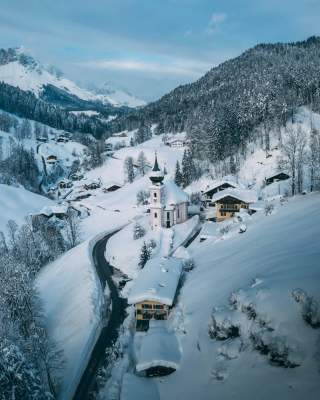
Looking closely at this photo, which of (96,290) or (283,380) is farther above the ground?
(283,380)

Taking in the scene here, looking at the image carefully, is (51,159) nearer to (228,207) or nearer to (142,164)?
(142,164)

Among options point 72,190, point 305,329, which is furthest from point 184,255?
point 72,190

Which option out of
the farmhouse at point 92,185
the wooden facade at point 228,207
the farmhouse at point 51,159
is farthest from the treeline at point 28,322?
the farmhouse at point 51,159

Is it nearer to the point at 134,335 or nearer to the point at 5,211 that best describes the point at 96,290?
the point at 134,335

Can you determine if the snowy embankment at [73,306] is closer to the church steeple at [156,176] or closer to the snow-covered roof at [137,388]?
the snow-covered roof at [137,388]

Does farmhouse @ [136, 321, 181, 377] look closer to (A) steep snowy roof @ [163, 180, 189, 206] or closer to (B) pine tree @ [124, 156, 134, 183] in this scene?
(A) steep snowy roof @ [163, 180, 189, 206]

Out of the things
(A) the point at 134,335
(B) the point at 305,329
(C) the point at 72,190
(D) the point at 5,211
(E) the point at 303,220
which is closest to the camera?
(B) the point at 305,329

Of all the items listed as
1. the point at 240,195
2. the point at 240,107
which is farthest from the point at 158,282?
the point at 240,107
